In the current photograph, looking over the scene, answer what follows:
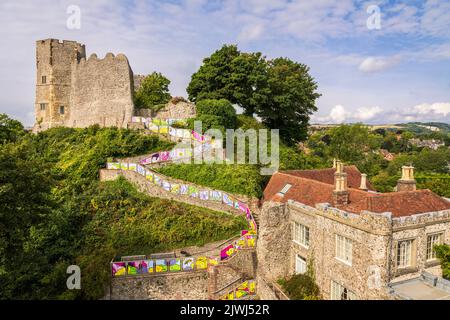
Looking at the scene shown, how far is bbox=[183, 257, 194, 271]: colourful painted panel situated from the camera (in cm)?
1806

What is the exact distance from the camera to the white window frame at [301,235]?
17.8 meters

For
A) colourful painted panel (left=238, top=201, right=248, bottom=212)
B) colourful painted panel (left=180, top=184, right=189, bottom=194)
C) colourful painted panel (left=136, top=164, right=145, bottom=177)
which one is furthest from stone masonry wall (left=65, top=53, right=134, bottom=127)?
colourful painted panel (left=238, top=201, right=248, bottom=212)

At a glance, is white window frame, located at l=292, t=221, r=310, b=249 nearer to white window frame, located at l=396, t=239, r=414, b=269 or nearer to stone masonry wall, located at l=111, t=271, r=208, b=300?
white window frame, located at l=396, t=239, r=414, b=269

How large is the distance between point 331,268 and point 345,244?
5.04 ft

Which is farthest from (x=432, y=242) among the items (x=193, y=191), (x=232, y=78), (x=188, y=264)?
(x=232, y=78)

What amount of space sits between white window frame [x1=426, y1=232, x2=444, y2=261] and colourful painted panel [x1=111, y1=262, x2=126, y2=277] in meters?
15.3

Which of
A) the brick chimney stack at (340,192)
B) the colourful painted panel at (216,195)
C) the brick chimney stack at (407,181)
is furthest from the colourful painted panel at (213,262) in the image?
the brick chimney stack at (407,181)

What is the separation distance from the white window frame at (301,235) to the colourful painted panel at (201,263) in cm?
526

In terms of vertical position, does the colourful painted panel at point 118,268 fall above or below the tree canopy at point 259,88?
below

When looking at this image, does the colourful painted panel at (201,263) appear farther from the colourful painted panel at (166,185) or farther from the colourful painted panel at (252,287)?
the colourful painted panel at (166,185)

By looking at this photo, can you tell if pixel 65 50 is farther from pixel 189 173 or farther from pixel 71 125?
pixel 189 173

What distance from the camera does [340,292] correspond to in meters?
15.5

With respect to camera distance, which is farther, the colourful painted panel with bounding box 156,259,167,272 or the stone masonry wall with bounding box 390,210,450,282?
the colourful painted panel with bounding box 156,259,167,272

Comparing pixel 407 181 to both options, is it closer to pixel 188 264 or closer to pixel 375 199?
pixel 375 199
